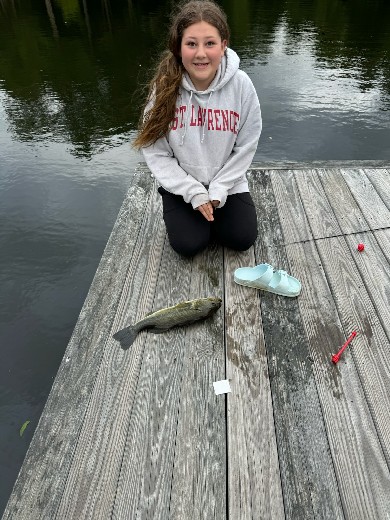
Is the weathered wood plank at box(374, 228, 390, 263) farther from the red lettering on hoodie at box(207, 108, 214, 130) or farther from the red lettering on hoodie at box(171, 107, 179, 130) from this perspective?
the red lettering on hoodie at box(171, 107, 179, 130)

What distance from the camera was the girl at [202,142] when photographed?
9.77 feet

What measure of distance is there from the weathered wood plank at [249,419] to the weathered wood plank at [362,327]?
0.54 meters

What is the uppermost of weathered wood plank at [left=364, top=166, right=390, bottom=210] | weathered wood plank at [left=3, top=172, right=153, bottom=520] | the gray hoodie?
the gray hoodie

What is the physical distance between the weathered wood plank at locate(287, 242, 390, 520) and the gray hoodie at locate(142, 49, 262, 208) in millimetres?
976

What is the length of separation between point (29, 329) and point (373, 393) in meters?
2.82

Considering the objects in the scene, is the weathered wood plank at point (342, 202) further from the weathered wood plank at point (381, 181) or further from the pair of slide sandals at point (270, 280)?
the pair of slide sandals at point (270, 280)

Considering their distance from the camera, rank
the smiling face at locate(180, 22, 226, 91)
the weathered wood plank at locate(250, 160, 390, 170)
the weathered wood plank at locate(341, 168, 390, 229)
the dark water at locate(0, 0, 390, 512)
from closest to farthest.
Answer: the smiling face at locate(180, 22, 226, 91)
the weathered wood plank at locate(341, 168, 390, 229)
the dark water at locate(0, 0, 390, 512)
the weathered wood plank at locate(250, 160, 390, 170)

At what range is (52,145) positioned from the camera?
6801 millimetres

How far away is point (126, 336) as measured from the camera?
256 centimetres

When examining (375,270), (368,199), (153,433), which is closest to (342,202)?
(368,199)

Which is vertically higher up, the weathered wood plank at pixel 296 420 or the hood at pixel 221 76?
the hood at pixel 221 76

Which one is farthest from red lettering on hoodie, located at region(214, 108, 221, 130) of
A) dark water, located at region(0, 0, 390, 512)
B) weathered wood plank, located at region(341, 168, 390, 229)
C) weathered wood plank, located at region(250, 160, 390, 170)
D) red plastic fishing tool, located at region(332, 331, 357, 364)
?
dark water, located at region(0, 0, 390, 512)

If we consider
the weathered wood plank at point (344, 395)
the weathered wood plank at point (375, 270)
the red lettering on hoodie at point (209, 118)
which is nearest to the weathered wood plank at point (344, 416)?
the weathered wood plank at point (344, 395)

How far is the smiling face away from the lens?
8.91ft
